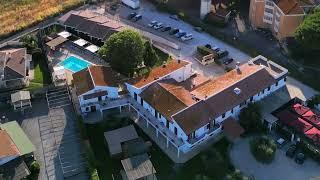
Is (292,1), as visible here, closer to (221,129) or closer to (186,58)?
(186,58)

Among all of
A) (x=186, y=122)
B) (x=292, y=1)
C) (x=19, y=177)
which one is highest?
(x=292, y=1)

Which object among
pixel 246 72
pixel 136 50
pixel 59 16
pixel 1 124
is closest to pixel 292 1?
pixel 246 72

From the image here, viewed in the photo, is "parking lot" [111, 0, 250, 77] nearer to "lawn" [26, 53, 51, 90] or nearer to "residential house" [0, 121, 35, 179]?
"lawn" [26, 53, 51, 90]

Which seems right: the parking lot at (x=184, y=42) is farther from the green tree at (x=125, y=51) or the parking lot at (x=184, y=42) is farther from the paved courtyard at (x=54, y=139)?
the paved courtyard at (x=54, y=139)

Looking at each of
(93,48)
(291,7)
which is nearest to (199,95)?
(93,48)

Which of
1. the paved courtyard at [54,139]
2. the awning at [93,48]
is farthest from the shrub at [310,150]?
the awning at [93,48]

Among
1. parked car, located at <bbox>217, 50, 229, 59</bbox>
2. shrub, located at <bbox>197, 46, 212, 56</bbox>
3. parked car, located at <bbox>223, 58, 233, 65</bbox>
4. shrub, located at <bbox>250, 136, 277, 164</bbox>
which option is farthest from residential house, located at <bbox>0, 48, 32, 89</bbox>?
shrub, located at <bbox>250, 136, 277, 164</bbox>
